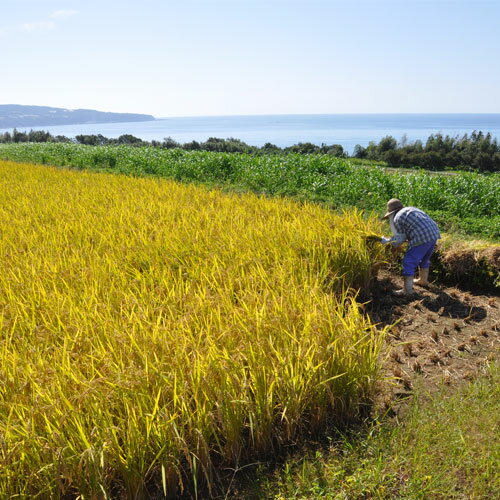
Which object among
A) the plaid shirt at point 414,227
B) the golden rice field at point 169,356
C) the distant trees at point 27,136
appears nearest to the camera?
the golden rice field at point 169,356

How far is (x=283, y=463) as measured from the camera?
7.73 ft

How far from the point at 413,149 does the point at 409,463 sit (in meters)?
41.6

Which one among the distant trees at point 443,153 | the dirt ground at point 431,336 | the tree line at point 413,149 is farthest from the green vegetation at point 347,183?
the distant trees at point 443,153

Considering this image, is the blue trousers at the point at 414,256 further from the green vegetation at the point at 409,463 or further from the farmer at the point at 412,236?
the green vegetation at the point at 409,463

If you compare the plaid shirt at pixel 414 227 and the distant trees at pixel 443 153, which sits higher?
the distant trees at pixel 443 153

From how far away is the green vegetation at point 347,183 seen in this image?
28.1ft

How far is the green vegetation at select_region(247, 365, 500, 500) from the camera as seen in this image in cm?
209

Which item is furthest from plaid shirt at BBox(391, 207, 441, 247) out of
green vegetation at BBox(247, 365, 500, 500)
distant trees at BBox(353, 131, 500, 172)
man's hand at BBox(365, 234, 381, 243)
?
distant trees at BBox(353, 131, 500, 172)

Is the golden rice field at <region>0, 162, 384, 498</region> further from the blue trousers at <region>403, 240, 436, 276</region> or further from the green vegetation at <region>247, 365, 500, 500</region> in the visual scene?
the blue trousers at <region>403, 240, 436, 276</region>

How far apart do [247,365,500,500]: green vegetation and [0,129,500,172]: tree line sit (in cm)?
2874

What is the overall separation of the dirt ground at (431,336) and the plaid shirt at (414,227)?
0.61m

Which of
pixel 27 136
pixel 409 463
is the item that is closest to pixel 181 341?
pixel 409 463

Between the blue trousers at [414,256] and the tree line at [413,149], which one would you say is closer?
the blue trousers at [414,256]

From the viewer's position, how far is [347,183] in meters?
10.2
